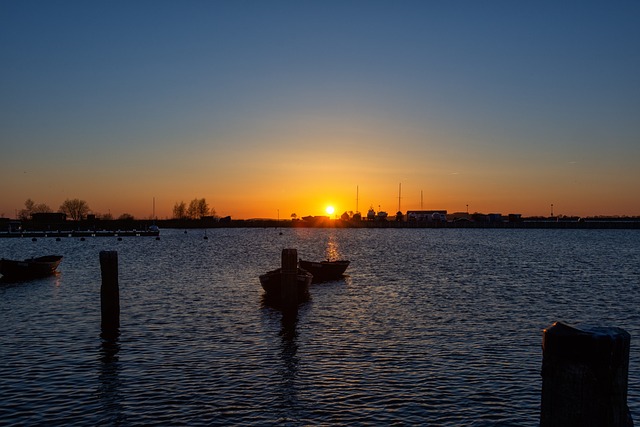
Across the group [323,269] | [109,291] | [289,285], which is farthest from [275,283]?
[323,269]

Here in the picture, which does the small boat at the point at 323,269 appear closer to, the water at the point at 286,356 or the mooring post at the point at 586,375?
the water at the point at 286,356

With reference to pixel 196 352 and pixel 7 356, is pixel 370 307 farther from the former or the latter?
pixel 7 356

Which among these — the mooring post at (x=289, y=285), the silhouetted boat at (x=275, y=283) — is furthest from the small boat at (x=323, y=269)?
the mooring post at (x=289, y=285)

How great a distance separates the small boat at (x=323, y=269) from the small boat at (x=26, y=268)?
25034 millimetres

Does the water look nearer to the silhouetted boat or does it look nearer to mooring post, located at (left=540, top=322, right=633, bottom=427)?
the silhouetted boat

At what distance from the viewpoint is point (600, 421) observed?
17.9 feet

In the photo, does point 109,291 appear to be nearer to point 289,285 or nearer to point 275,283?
point 289,285

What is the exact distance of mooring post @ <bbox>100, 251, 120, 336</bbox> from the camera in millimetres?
28405

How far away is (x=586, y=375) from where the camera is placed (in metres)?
5.40

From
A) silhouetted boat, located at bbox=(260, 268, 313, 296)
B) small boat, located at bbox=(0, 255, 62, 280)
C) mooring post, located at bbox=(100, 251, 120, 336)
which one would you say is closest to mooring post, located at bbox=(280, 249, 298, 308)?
silhouetted boat, located at bbox=(260, 268, 313, 296)

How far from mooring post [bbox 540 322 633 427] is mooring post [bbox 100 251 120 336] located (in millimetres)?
25827

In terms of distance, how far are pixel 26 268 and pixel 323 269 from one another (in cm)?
2754

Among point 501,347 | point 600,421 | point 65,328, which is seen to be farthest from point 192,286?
point 600,421

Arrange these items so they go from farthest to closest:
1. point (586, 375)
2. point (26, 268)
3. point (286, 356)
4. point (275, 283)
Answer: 1. point (26, 268)
2. point (275, 283)
3. point (286, 356)
4. point (586, 375)
